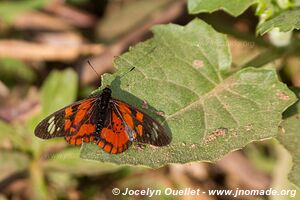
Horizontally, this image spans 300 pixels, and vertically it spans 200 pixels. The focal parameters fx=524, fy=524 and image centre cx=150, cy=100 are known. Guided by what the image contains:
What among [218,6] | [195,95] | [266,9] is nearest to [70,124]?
[195,95]

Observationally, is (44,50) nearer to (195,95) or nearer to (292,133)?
(195,95)

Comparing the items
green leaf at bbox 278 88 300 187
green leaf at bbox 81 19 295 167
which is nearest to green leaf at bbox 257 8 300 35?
green leaf at bbox 81 19 295 167

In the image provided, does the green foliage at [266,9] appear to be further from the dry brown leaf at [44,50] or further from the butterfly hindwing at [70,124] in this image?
the dry brown leaf at [44,50]

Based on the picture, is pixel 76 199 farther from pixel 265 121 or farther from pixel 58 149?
pixel 265 121

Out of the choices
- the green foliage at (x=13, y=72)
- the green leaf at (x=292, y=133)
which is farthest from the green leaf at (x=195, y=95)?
the green foliage at (x=13, y=72)

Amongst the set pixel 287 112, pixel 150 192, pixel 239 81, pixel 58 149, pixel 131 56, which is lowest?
pixel 150 192

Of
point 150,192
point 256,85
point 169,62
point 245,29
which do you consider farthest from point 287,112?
point 245,29
